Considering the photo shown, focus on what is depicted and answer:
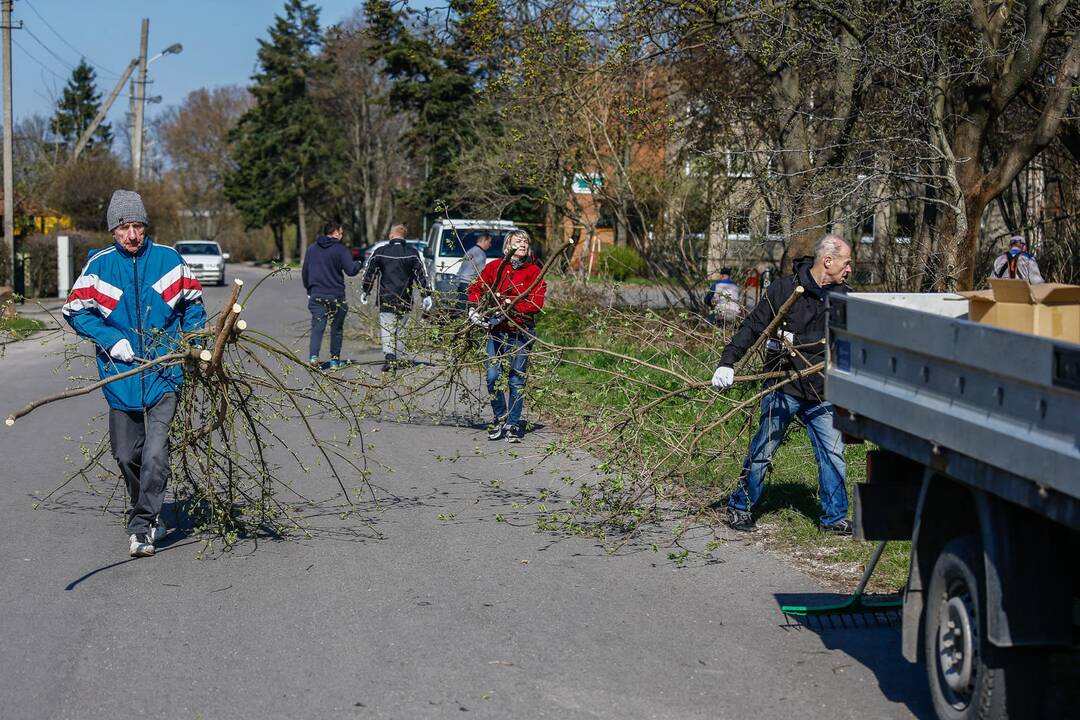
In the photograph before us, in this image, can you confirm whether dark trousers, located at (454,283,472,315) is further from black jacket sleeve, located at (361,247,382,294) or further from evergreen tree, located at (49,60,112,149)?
evergreen tree, located at (49,60,112,149)

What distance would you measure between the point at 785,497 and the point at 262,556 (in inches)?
144

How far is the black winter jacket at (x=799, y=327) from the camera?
24.2ft

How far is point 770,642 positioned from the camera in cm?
555

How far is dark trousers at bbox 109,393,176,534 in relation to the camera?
6863 mm

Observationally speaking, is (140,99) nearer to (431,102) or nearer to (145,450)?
(431,102)

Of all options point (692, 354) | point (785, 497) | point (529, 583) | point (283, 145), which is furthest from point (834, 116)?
point (283, 145)

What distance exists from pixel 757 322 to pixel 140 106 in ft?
134

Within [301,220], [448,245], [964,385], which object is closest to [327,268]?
[448,245]

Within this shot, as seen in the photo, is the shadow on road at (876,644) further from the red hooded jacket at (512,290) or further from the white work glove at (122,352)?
the red hooded jacket at (512,290)

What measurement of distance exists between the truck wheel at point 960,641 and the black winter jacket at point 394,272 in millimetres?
10420

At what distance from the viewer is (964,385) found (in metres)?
3.98

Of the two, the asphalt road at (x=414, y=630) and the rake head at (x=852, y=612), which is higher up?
the rake head at (x=852, y=612)

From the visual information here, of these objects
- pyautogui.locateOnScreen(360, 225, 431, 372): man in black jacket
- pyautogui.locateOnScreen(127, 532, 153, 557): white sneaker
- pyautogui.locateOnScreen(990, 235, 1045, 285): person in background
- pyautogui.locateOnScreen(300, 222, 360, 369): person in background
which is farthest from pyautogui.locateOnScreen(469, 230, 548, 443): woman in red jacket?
pyautogui.locateOnScreen(990, 235, 1045, 285): person in background

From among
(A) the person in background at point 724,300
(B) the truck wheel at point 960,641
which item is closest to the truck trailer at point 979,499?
(B) the truck wheel at point 960,641
